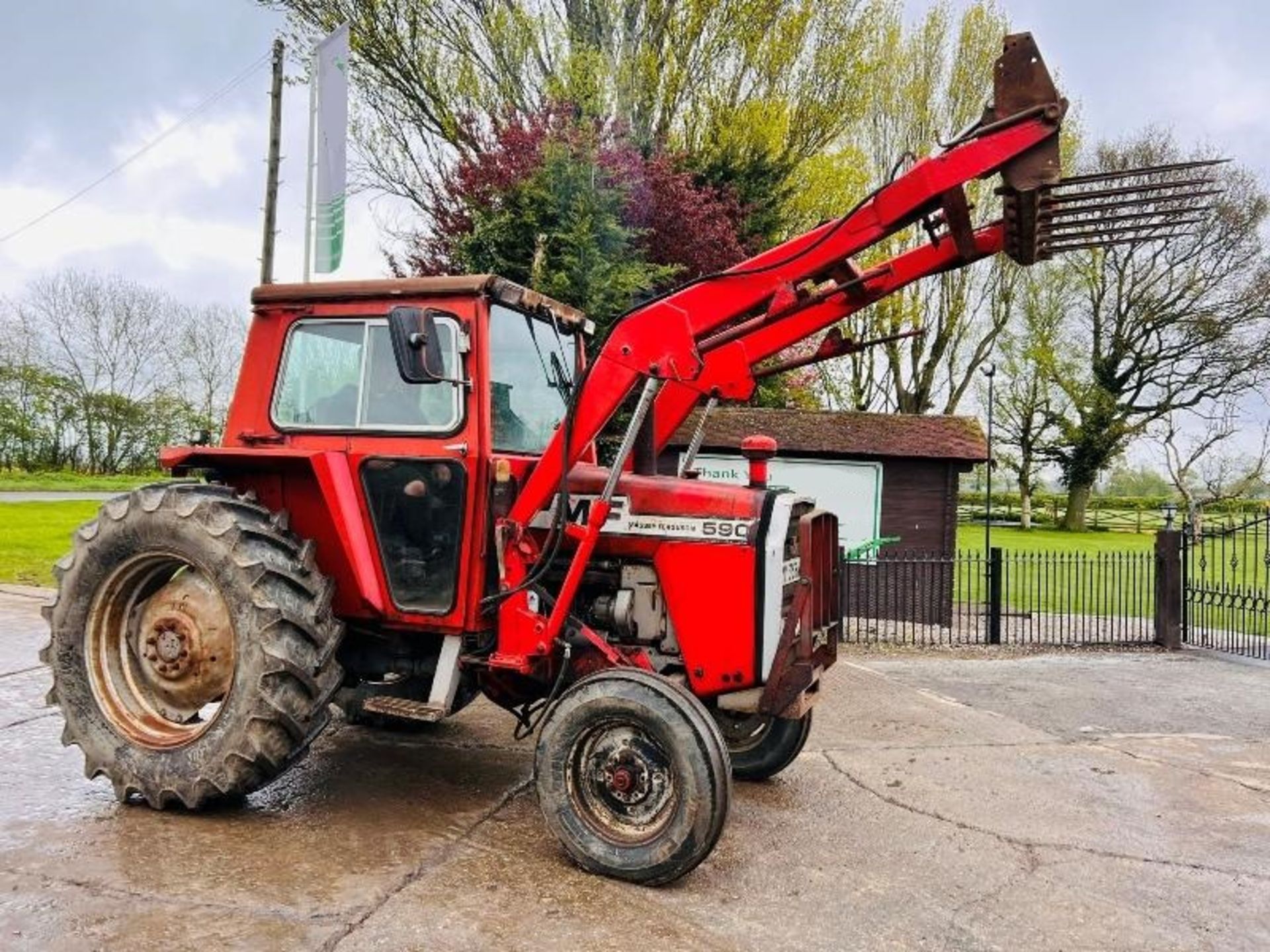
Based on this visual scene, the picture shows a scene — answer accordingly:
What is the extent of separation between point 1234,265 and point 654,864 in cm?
2966

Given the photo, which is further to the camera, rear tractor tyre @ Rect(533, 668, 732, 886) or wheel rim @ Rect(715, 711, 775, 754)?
wheel rim @ Rect(715, 711, 775, 754)

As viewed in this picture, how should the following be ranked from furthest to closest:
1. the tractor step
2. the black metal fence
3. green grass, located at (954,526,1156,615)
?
1. green grass, located at (954,526,1156,615)
2. the black metal fence
3. the tractor step

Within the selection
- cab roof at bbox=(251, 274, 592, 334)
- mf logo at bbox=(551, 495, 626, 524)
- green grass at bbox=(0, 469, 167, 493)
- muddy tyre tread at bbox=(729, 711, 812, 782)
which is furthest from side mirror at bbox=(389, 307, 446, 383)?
green grass at bbox=(0, 469, 167, 493)

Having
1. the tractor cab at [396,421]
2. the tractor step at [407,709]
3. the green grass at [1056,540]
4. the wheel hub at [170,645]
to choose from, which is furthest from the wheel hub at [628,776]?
the green grass at [1056,540]

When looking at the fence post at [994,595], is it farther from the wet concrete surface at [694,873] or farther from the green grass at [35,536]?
Answer: the green grass at [35,536]

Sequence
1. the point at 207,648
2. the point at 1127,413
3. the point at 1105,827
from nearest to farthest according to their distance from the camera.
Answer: the point at 207,648 < the point at 1105,827 < the point at 1127,413

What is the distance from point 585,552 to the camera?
13.2ft

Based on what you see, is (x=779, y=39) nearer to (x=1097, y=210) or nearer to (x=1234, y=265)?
(x=1097, y=210)

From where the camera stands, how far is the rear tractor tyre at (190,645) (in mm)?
3967

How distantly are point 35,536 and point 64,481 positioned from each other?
17.6m

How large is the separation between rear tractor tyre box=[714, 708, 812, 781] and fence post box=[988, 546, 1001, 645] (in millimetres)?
6672

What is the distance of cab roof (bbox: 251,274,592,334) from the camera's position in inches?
173

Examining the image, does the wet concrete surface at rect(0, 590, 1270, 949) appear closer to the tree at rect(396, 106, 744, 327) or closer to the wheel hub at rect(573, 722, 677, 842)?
the wheel hub at rect(573, 722, 677, 842)

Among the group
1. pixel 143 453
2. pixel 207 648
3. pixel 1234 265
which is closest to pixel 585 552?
pixel 207 648
